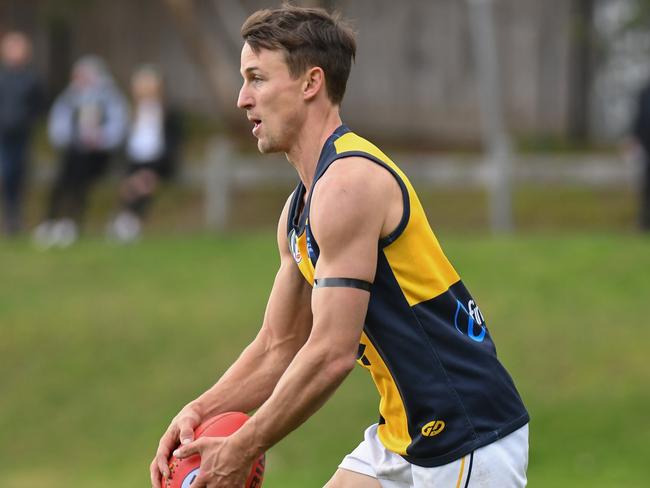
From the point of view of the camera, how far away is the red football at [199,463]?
14.8 ft

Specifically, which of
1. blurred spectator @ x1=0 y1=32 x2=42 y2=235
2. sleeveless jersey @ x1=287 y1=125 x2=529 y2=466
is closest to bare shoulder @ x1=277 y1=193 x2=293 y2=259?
sleeveless jersey @ x1=287 y1=125 x2=529 y2=466

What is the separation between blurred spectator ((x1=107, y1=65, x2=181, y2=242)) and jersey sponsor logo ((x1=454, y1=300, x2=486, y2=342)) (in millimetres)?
11289

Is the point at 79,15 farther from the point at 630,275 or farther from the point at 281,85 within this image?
the point at 281,85

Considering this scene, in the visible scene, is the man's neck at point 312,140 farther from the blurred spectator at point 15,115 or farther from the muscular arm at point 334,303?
the blurred spectator at point 15,115

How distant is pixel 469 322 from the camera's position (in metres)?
4.53

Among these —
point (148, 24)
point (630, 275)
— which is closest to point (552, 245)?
point (630, 275)

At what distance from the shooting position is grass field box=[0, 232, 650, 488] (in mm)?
11523

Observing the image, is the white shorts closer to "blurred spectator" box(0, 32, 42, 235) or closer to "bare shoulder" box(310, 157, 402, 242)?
"bare shoulder" box(310, 157, 402, 242)

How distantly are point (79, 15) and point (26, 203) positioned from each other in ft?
19.0

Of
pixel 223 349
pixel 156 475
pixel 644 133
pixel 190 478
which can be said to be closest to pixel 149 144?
pixel 223 349

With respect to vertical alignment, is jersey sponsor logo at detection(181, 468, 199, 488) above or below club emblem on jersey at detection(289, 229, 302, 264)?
below

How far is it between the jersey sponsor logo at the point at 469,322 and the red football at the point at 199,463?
76 cm

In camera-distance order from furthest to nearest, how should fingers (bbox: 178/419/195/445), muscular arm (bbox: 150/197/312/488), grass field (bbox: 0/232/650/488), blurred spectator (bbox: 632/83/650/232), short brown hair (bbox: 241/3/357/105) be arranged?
blurred spectator (bbox: 632/83/650/232)
grass field (bbox: 0/232/650/488)
muscular arm (bbox: 150/197/312/488)
fingers (bbox: 178/419/195/445)
short brown hair (bbox: 241/3/357/105)

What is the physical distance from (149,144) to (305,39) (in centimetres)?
1162
